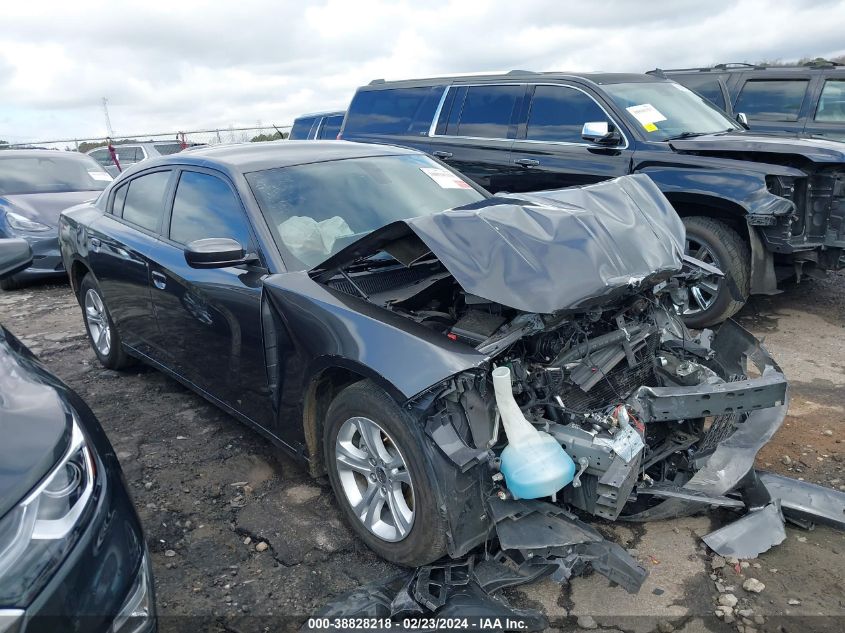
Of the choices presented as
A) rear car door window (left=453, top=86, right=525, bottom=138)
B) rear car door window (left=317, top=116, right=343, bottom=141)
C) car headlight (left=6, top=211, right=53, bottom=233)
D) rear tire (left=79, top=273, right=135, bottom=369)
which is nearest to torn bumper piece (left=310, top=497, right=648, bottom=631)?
rear tire (left=79, top=273, right=135, bottom=369)

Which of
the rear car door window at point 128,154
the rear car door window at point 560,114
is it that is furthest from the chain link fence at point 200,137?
the rear car door window at point 560,114

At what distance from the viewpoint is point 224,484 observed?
3.33m

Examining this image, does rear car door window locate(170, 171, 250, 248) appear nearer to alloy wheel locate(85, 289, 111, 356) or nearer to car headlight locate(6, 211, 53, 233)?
alloy wheel locate(85, 289, 111, 356)

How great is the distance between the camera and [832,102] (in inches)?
308

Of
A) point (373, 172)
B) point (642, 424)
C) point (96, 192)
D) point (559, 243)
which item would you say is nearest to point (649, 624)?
point (642, 424)

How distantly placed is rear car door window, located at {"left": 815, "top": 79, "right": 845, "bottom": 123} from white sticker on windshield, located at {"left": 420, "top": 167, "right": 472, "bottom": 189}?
247 inches

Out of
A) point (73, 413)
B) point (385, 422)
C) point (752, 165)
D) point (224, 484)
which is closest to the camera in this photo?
point (73, 413)

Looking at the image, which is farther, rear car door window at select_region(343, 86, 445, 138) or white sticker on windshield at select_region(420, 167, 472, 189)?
rear car door window at select_region(343, 86, 445, 138)

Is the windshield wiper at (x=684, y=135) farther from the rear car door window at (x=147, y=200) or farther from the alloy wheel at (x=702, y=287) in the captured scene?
the rear car door window at (x=147, y=200)

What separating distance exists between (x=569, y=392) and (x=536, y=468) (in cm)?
49

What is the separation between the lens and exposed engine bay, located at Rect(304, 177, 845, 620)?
229 centimetres

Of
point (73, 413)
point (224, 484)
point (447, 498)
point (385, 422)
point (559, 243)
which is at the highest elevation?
point (559, 243)

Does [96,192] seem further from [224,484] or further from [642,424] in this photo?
[642,424]

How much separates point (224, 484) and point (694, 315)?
3.90m
